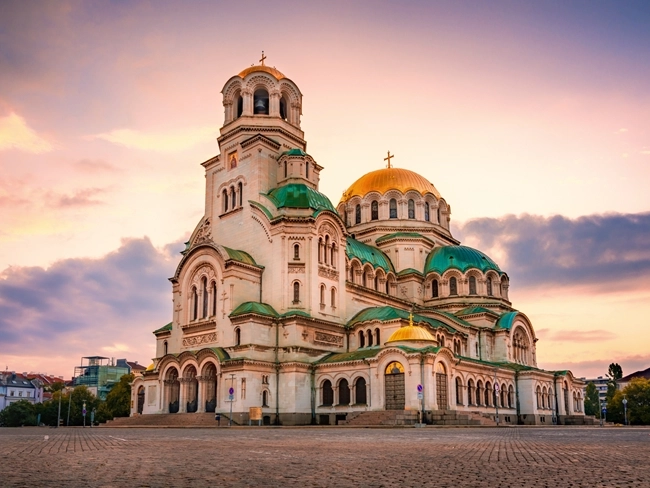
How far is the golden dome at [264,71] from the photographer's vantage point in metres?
56.6

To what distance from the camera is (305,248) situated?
4941cm

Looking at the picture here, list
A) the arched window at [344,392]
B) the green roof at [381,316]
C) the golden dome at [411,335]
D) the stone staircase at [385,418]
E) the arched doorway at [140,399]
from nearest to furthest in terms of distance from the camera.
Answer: the stone staircase at [385,418] < the golden dome at [411,335] < the arched window at [344,392] < the green roof at [381,316] < the arched doorway at [140,399]

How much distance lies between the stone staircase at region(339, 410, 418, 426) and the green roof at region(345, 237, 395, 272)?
18.2m

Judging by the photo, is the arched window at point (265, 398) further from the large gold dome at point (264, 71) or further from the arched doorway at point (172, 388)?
the large gold dome at point (264, 71)

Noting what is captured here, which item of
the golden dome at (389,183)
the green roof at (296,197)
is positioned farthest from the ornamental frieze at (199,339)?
the golden dome at (389,183)

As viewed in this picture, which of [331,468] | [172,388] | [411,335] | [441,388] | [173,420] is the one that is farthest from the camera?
[172,388]

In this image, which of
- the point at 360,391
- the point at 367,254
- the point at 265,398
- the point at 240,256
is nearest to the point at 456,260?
the point at 367,254

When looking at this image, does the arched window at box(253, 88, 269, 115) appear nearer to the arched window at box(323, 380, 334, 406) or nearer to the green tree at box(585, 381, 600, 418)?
the arched window at box(323, 380, 334, 406)

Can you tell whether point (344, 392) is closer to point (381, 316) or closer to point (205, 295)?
point (381, 316)

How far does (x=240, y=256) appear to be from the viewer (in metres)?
49.9

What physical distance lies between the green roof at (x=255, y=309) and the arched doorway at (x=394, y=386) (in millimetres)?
9686

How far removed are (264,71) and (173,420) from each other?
29828mm

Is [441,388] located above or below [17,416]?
above

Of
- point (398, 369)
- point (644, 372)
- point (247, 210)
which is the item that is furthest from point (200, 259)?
point (644, 372)
